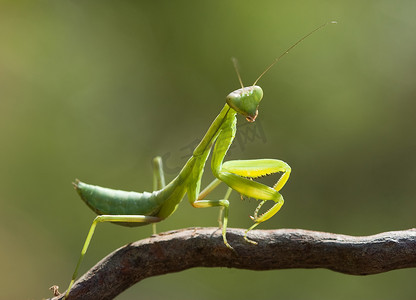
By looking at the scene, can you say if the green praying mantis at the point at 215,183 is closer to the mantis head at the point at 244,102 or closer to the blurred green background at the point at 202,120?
the mantis head at the point at 244,102

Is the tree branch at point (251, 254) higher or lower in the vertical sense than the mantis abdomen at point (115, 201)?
lower

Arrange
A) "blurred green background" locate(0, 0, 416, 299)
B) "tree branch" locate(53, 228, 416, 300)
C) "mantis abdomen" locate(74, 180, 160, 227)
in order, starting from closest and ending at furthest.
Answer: "tree branch" locate(53, 228, 416, 300), "mantis abdomen" locate(74, 180, 160, 227), "blurred green background" locate(0, 0, 416, 299)

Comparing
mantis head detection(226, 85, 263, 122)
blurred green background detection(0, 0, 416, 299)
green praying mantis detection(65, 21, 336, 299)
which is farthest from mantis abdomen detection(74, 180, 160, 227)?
blurred green background detection(0, 0, 416, 299)

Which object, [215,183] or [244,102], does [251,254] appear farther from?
[244,102]

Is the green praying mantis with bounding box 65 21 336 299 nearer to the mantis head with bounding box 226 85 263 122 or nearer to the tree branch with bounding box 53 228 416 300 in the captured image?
the mantis head with bounding box 226 85 263 122

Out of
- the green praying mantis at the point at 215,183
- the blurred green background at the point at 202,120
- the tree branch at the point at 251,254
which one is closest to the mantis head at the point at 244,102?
the green praying mantis at the point at 215,183

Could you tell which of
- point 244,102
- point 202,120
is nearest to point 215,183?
point 244,102

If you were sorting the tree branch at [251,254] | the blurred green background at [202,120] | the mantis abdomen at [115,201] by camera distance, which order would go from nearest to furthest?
1. the tree branch at [251,254]
2. the mantis abdomen at [115,201]
3. the blurred green background at [202,120]
